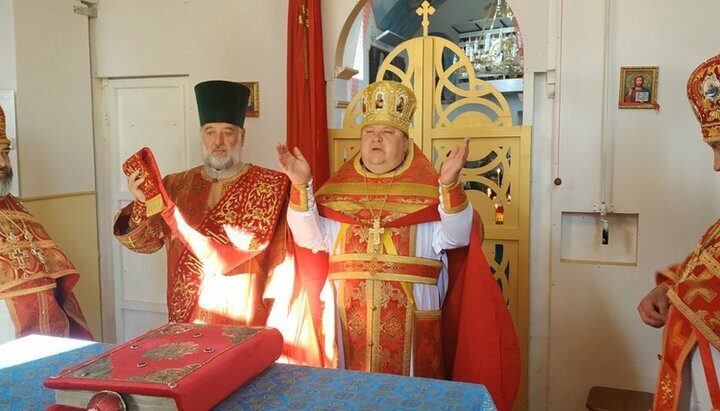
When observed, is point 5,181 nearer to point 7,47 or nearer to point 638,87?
point 7,47

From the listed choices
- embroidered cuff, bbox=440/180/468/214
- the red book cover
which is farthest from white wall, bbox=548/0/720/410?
the red book cover

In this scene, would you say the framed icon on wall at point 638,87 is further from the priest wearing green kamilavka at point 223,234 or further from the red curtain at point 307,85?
the priest wearing green kamilavka at point 223,234

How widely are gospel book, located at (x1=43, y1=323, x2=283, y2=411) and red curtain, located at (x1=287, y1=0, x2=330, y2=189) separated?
2.40 meters

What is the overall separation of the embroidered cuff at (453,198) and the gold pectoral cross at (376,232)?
290 mm

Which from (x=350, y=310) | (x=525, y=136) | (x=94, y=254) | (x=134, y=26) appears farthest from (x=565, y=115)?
(x=94, y=254)

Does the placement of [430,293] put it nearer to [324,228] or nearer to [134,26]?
[324,228]

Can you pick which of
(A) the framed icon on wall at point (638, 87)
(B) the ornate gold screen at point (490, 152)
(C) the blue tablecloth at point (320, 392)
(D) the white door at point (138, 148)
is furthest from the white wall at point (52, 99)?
(A) the framed icon on wall at point (638, 87)

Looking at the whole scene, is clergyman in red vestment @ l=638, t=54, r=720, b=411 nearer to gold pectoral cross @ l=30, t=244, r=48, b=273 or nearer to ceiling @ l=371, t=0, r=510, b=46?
gold pectoral cross @ l=30, t=244, r=48, b=273

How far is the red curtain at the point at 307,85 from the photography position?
3645 millimetres

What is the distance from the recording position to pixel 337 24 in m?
3.67

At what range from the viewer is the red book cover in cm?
236

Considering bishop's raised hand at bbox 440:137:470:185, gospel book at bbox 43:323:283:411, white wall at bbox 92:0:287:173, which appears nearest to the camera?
gospel book at bbox 43:323:283:411

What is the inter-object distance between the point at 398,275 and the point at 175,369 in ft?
4.58

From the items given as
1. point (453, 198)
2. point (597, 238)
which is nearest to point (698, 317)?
point (453, 198)
